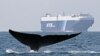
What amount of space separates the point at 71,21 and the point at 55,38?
16410 cm

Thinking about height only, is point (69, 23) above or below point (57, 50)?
below

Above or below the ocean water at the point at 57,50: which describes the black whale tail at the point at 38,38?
above

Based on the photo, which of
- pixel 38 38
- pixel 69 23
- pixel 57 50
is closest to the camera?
pixel 38 38

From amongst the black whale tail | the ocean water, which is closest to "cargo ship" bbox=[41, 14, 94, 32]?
the ocean water

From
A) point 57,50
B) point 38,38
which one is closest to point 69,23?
point 57,50

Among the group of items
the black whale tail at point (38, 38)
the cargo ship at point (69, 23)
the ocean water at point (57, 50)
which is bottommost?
the cargo ship at point (69, 23)

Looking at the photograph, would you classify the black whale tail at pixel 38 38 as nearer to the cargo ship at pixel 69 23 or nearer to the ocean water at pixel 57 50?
the ocean water at pixel 57 50

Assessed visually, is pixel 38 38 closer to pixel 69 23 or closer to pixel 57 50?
pixel 57 50

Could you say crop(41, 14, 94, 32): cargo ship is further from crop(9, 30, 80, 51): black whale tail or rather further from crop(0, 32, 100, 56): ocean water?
crop(9, 30, 80, 51): black whale tail

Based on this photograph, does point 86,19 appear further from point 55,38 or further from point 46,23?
point 55,38

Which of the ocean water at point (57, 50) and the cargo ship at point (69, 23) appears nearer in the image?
the ocean water at point (57, 50)

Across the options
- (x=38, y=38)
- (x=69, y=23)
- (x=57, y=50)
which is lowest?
(x=69, y=23)

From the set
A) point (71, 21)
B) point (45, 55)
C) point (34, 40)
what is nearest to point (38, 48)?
point (34, 40)

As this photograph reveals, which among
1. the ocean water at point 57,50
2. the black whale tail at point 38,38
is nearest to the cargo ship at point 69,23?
the ocean water at point 57,50
